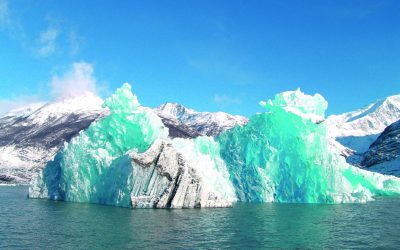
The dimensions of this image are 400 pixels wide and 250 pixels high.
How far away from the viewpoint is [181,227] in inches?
1479

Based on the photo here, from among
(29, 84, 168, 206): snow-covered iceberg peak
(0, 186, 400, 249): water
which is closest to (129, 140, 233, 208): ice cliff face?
(0, 186, 400, 249): water

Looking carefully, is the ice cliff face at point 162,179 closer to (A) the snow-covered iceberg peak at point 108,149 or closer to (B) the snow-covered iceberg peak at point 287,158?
(A) the snow-covered iceberg peak at point 108,149

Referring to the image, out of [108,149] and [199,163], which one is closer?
[108,149]

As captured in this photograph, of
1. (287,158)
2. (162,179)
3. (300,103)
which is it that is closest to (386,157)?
(300,103)

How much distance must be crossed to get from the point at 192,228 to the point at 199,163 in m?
24.1

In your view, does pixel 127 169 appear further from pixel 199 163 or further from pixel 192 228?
pixel 192 228

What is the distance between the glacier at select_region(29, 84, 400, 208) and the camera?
5056cm

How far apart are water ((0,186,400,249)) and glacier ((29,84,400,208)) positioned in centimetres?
342

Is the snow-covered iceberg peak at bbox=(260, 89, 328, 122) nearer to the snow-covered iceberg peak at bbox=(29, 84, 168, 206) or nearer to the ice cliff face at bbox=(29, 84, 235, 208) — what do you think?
the ice cliff face at bbox=(29, 84, 235, 208)

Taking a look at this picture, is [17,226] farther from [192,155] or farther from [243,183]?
[243,183]

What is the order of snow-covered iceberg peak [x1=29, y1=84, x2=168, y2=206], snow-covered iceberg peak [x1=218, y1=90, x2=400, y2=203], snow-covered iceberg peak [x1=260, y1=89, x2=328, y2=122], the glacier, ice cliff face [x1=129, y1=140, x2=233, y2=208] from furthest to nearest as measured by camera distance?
1. snow-covered iceberg peak [x1=260, y1=89, x2=328, y2=122]
2. snow-covered iceberg peak [x1=218, y1=90, x2=400, y2=203]
3. snow-covered iceberg peak [x1=29, y1=84, x2=168, y2=206]
4. the glacier
5. ice cliff face [x1=129, y1=140, x2=233, y2=208]

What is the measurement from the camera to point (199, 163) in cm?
6112

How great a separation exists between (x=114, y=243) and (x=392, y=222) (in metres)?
28.3

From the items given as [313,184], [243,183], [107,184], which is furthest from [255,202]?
[107,184]
